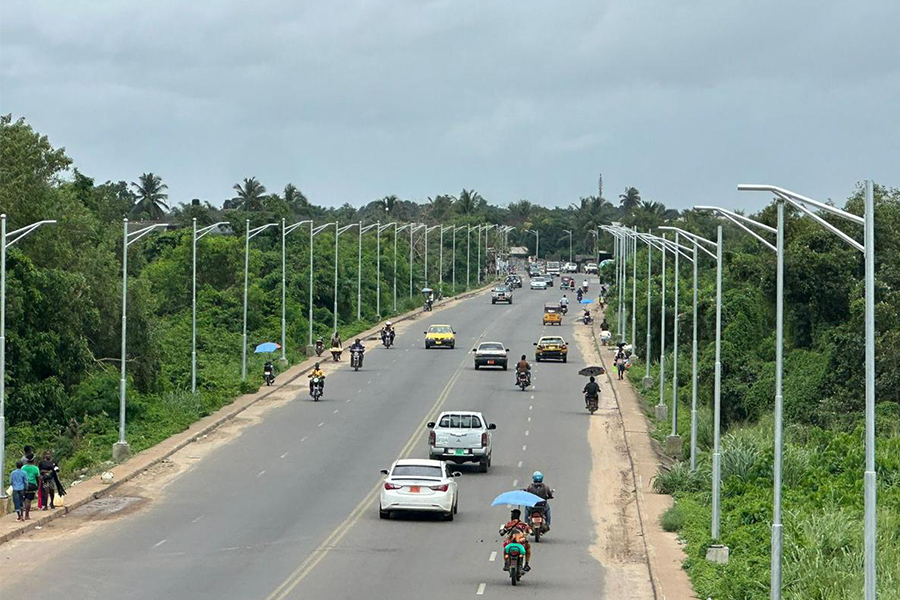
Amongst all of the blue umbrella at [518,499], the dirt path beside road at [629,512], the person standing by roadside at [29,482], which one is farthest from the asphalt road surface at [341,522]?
the person standing by roadside at [29,482]

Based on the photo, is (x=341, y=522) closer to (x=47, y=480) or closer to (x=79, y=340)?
(x=47, y=480)

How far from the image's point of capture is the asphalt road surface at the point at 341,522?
26250 mm

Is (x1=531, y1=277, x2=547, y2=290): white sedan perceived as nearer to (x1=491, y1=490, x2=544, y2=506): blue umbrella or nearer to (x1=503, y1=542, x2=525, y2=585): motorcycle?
(x1=491, y1=490, x2=544, y2=506): blue umbrella

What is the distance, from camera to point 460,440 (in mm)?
41875

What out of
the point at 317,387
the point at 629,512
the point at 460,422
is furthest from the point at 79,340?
the point at 629,512

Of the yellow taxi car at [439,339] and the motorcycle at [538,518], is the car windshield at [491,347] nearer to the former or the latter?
the yellow taxi car at [439,339]

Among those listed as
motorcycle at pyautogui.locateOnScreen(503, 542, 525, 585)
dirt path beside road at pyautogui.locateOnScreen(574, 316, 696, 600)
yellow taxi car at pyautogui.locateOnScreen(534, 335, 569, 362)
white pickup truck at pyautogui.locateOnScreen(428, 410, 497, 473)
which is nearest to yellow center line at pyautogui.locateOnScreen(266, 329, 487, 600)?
white pickup truck at pyautogui.locateOnScreen(428, 410, 497, 473)

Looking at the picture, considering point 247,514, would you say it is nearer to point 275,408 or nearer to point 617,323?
point 275,408

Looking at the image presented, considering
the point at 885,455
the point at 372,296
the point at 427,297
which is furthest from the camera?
the point at 427,297

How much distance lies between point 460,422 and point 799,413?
2007 cm

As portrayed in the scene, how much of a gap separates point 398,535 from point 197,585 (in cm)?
698

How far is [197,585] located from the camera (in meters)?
25.8

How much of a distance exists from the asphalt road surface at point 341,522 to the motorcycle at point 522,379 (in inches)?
31.0

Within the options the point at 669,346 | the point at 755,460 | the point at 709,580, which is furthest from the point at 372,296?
the point at 709,580
